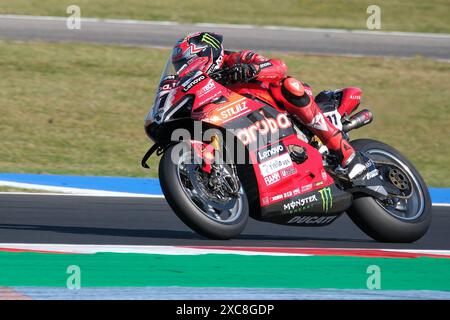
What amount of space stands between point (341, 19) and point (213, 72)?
45.2 ft

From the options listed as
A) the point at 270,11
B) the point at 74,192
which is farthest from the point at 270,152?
the point at 270,11

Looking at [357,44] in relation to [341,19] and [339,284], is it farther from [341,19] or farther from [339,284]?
[339,284]

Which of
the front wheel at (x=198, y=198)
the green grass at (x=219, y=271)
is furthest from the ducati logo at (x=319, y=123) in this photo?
the green grass at (x=219, y=271)

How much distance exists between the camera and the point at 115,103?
47.5 ft

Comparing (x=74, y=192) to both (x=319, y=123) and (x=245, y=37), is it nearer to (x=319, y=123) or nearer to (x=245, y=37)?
(x=319, y=123)

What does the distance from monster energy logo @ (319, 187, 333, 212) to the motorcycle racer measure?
0.76ft

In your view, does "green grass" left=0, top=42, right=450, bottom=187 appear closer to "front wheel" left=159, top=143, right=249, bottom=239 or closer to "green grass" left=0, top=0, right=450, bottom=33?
"green grass" left=0, top=0, right=450, bottom=33

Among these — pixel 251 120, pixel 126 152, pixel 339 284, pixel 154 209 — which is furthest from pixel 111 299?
pixel 126 152

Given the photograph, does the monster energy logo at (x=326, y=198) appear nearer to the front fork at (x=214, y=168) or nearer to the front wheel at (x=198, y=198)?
the front wheel at (x=198, y=198)

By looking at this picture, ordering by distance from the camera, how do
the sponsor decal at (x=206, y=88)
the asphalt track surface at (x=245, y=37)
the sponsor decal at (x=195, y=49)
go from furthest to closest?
the asphalt track surface at (x=245, y=37), the sponsor decal at (x=195, y=49), the sponsor decal at (x=206, y=88)

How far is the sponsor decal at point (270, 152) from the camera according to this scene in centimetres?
746

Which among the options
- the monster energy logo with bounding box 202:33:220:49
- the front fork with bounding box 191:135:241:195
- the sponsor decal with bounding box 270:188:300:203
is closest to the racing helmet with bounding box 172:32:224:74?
the monster energy logo with bounding box 202:33:220:49

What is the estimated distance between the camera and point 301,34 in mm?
19359

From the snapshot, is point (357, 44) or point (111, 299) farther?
point (357, 44)
